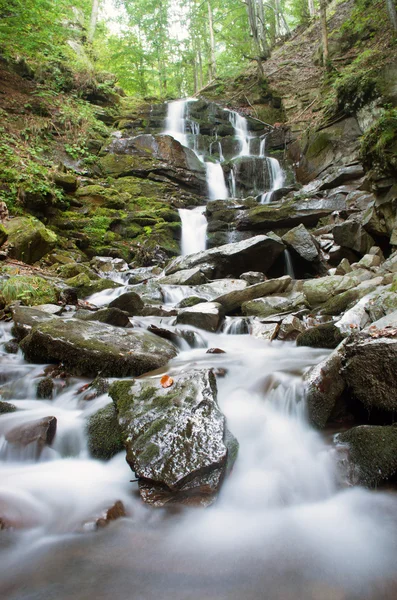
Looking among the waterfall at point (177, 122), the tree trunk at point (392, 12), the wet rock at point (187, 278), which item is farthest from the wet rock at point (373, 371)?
the waterfall at point (177, 122)

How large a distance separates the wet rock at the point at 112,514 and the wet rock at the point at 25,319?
9.56 feet

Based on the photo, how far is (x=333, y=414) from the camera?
295 centimetres

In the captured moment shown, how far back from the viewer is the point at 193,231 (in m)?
13.7

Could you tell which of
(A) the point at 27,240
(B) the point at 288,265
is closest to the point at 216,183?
(B) the point at 288,265

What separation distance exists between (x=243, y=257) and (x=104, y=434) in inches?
267

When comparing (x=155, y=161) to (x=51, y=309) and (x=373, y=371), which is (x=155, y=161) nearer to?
(x=51, y=309)

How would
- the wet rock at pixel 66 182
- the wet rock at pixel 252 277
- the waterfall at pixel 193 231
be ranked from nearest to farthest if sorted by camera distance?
the wet rock at pixel 252 277 < the wet rock at pixel 66 182 < the waterfall at pixel 193 231

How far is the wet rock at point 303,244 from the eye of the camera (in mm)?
8773

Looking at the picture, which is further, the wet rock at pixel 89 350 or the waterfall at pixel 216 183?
the waterfall at pixel 216 183

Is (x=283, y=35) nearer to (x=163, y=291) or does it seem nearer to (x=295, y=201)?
(x=295, y=201)

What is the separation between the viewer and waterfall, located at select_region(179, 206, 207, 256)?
13.2 metres

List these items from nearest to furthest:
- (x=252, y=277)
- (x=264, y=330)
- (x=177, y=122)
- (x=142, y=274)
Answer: (x=264, y=330), (x=252, y=277), (x=142, y=274), (x=177, y=122)

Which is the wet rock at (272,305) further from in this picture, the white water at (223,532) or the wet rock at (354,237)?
the white water at (223,532)

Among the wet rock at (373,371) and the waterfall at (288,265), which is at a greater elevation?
the waterfall at (288,265)
